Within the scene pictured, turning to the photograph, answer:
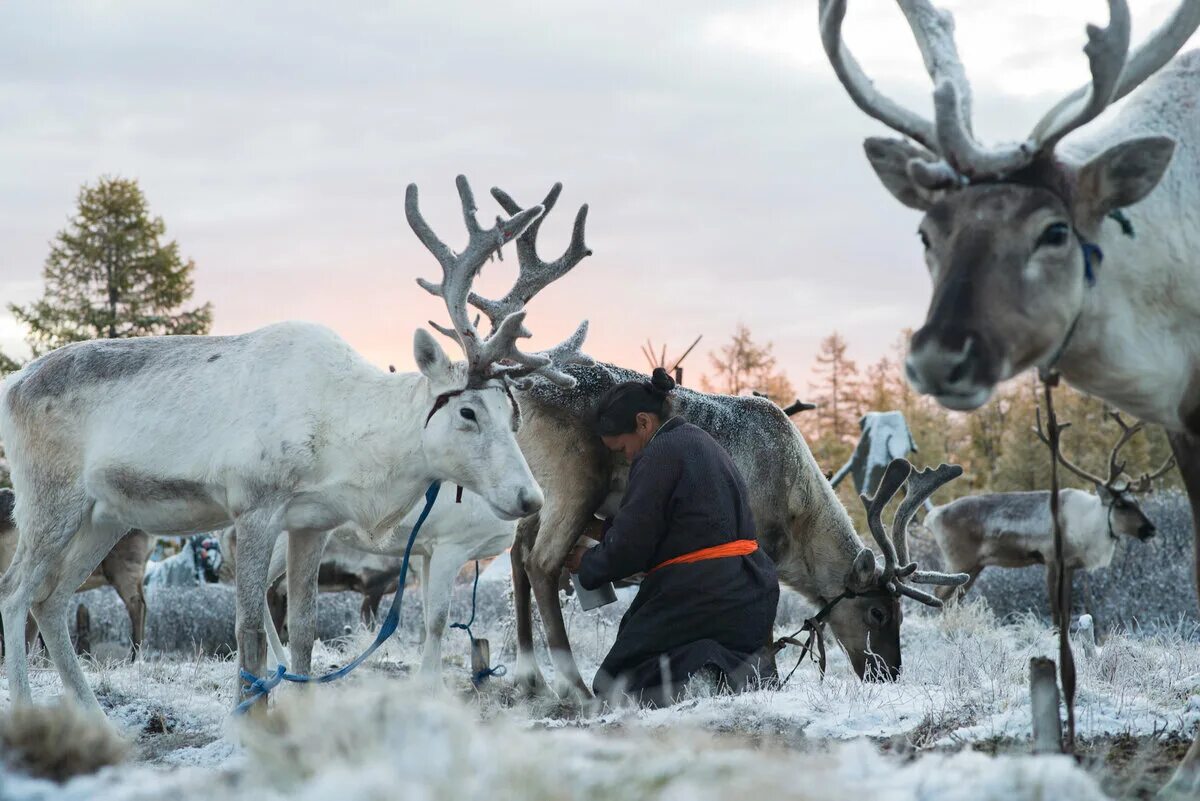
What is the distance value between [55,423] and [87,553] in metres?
0.79

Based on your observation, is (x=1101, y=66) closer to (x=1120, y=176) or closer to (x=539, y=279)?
(x=1120, y=176)

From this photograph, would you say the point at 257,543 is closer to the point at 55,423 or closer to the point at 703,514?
the point at 55,423

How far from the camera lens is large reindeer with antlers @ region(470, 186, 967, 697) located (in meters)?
8.34

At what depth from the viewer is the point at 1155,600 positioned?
16109mm

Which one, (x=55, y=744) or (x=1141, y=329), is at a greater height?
(x=1141, y=329)

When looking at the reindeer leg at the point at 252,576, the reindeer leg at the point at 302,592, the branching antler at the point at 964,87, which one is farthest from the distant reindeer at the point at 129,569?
the branching antler at the point at 964,87

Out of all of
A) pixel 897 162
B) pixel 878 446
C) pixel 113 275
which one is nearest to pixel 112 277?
pixel 113 275

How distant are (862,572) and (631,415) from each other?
2582mm

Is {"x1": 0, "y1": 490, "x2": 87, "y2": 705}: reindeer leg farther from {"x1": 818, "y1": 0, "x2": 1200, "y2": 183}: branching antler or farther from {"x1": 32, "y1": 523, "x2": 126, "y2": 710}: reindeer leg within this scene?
{"x1": 818, "y1": 0, "x2": 1200, "y2": 183}: branching antler

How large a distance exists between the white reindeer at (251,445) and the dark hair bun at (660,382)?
2.55ft

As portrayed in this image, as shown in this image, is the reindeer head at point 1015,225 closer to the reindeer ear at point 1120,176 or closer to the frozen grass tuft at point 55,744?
the reindeer ear at point 1120,176

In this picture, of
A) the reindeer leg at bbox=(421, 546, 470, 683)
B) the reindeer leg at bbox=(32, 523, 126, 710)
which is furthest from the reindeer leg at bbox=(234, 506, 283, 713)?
the reindeer leg at bbox=(421, 546, 470, 683)

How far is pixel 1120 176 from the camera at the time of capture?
3.58m

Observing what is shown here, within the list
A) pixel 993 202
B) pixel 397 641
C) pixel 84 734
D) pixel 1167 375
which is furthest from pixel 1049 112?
pixel 397 641
